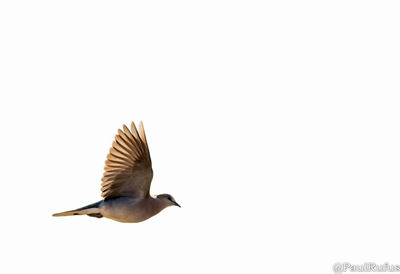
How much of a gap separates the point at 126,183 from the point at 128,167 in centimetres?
27

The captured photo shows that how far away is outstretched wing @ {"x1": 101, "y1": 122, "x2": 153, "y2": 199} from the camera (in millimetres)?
9539

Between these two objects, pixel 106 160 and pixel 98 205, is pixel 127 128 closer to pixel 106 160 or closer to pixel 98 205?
pixel 106 160

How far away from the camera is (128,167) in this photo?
9633 mm

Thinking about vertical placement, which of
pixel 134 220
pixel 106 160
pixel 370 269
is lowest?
pixel 370 269

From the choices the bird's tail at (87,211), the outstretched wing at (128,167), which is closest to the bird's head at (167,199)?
the outstretched wing at (128,167)

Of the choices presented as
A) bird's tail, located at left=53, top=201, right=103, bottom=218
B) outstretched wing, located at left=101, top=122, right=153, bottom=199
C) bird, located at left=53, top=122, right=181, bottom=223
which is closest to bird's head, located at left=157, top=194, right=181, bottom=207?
bird, located at left=53, top=122, right=181, bottom=223

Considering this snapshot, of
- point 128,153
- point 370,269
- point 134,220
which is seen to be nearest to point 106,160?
point 128,153

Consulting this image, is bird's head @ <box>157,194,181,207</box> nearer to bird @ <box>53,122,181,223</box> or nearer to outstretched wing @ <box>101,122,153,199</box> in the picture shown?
bird @ <box>53,122,181,223</box>

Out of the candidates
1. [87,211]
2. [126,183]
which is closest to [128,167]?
[126,183]

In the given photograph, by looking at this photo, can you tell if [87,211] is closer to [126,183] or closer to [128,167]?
[126,183]

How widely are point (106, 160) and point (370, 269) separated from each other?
4.30 metres

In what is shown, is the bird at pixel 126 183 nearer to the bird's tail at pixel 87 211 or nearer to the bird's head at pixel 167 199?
the bird's tail at pixel 87 211

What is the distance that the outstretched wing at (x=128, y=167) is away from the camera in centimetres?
954

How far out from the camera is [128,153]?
9.59 metres
